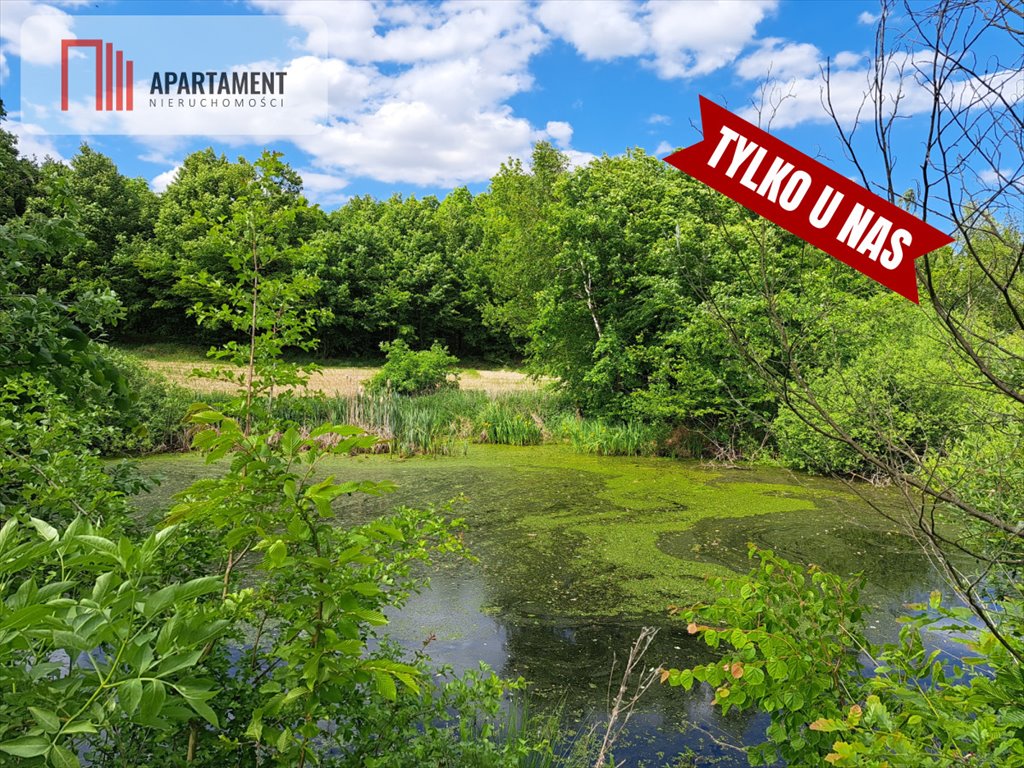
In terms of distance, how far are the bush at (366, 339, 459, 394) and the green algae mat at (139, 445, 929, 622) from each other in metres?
4.12

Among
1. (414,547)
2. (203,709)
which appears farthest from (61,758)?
(414,547)

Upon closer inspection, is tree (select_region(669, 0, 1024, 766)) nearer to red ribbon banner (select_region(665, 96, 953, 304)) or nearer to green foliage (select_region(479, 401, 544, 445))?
red ribbon banner (select_region(665, 96, 953, 304))

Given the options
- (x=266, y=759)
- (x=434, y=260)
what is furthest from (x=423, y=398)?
(x=434, y=260)

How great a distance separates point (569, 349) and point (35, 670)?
11.3m

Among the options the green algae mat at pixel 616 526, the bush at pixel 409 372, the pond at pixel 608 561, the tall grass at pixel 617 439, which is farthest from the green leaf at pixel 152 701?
the bush at pixel 409 372

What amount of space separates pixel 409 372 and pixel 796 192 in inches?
470

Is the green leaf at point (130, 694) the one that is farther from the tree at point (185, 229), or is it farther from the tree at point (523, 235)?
the tree at point (185, 229)

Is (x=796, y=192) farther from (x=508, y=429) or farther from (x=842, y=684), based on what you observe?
(x=508, y=429)

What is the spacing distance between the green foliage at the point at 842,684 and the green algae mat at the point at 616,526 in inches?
52.2

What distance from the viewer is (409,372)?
1305 centimetres

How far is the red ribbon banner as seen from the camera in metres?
1.26

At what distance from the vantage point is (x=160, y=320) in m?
22.9

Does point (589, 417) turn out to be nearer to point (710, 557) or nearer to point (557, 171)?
point (710, 557)

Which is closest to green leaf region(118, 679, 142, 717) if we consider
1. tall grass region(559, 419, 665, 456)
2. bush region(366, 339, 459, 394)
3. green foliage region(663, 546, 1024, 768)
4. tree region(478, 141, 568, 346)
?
green foliage region(663, 546, 1024, 768)
